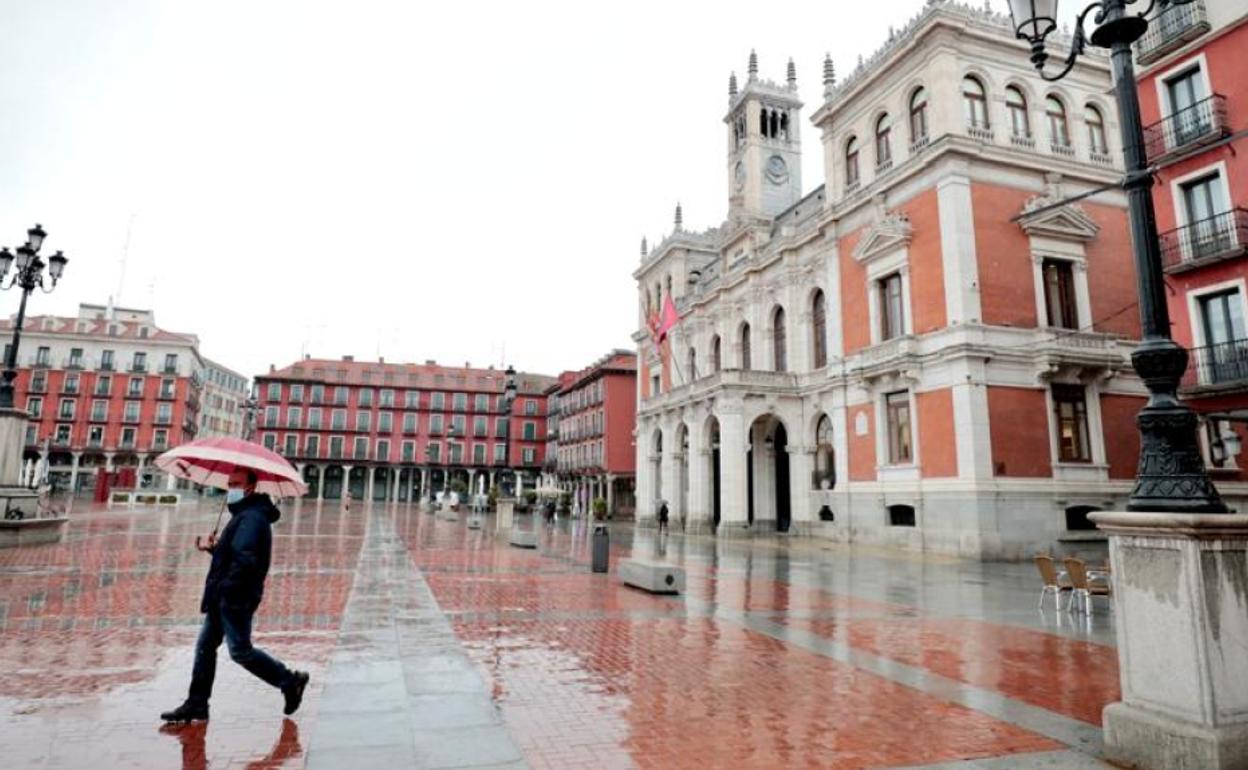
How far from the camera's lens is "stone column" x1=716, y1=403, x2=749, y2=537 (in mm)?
30156

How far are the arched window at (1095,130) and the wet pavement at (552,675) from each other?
766 inches

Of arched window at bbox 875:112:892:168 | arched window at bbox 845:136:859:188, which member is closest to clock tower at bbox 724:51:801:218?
arched window at bbox 845:136:859:188

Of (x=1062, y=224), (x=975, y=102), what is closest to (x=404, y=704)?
(x=1062, y=224)

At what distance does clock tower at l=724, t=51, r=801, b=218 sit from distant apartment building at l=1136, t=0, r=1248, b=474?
69.6 feet

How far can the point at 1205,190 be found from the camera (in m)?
16.8

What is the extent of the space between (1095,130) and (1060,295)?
22.4ft

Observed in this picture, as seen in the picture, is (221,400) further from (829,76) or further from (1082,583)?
(1082,583)

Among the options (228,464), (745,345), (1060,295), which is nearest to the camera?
(228,464)

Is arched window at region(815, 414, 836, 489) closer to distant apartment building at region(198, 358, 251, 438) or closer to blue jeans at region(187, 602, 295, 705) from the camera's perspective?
blue jeans at region(187, 602, 295, 705)

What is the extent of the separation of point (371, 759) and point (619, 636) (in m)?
4.27

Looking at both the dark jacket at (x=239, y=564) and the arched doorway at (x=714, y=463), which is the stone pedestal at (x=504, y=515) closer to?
the arched doorway at (x=714, y=463)

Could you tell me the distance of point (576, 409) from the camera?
63.6m

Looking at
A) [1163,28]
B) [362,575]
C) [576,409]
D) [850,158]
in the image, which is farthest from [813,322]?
A: [576,409]

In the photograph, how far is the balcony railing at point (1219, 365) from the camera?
16.0m
